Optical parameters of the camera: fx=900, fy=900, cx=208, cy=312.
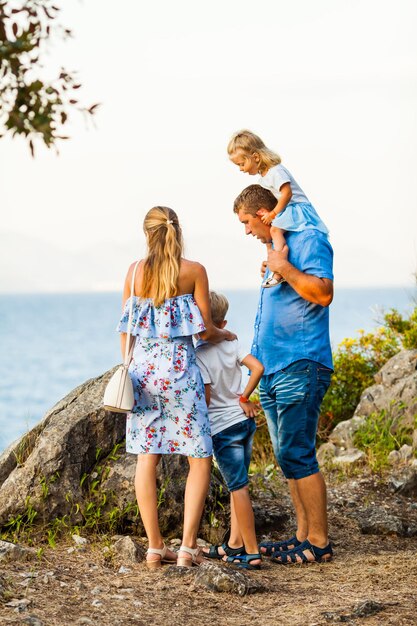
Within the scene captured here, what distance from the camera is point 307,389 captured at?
5.14 metres

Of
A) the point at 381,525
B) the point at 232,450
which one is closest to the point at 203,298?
the point at 232,450

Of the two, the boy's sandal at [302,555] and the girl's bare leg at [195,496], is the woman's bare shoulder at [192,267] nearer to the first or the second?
the girl's bare leg at [195,496]

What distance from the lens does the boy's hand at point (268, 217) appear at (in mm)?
5299

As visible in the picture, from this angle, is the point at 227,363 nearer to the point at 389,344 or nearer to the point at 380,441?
the point at 380,441

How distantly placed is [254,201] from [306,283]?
24.9 inches

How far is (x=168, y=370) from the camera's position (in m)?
4.98

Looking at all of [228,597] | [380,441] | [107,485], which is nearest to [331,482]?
[380,441]

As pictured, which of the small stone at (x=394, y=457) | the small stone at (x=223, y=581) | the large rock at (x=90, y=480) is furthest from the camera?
the small stone at (x=394, y=457)

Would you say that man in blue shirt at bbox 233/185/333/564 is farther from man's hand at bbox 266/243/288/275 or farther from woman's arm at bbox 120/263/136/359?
woman's arm at bbox 120/263/136/359

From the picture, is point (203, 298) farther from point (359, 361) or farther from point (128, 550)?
point (359, 361)

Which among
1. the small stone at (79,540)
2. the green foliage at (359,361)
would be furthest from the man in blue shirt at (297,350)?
the green foliage at (359,361)

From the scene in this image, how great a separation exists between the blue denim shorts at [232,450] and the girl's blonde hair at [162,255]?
87 centimetres

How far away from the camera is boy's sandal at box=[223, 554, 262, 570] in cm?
514

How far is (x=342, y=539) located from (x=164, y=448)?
1.74 metres
